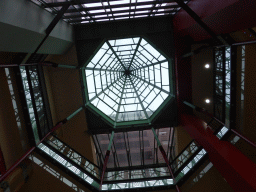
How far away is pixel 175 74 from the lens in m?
19.7

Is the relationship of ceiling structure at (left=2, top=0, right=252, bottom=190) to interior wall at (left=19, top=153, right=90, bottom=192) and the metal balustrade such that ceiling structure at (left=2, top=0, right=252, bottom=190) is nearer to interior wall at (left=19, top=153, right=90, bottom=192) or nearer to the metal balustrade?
the metal balustrade

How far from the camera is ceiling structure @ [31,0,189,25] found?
1273cm

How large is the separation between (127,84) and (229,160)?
18241 millimetres

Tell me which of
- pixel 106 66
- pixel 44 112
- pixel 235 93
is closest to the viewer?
pixel 235 93

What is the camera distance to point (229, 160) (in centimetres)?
1099

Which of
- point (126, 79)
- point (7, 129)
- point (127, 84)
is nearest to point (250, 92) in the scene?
point (127, 84)

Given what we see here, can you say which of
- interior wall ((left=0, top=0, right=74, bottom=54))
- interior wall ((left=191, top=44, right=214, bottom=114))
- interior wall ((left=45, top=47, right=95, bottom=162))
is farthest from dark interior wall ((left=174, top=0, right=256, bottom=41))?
interior wall ((left=45, top=47, right=95, bottom=162))

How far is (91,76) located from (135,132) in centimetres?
870

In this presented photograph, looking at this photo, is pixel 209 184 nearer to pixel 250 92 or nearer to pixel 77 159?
pixel 250 92

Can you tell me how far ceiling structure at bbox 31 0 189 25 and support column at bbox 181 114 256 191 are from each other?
33.3 ft

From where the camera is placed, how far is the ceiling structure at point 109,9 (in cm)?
1273

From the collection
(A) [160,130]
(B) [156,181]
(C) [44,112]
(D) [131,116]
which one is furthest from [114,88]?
(B) [156,181]

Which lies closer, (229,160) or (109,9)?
(229,160)

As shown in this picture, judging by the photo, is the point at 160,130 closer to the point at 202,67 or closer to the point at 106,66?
the point at 202,67
